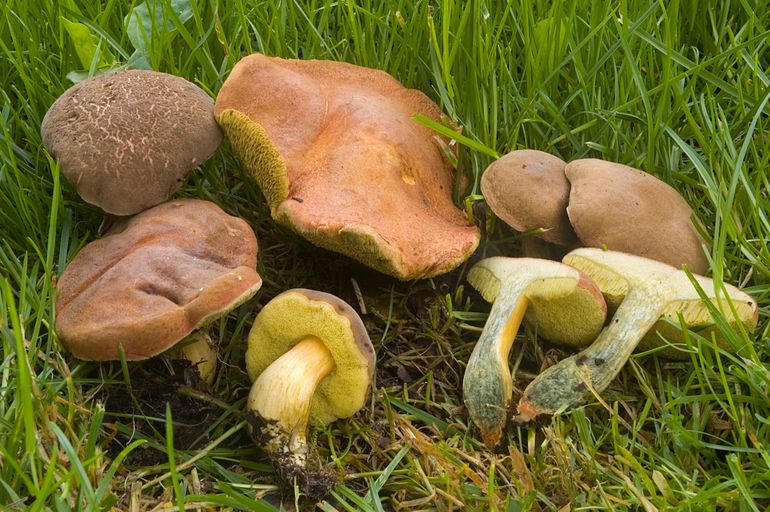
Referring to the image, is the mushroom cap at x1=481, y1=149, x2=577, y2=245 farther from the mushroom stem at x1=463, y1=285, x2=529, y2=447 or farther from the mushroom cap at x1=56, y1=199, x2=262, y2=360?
the mushroom cap at x1=56, y1=199, x2=262, y2=360

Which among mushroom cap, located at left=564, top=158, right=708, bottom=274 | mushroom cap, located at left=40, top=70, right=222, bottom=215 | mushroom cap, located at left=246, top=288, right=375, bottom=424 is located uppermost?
mushroom cap, located at left=40, top=70, right=222, bottom=215

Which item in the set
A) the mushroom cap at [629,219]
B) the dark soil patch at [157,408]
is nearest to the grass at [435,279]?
the dark soil patch at [157,408]

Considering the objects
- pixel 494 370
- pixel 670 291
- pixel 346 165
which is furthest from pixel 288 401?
pixel 670 291

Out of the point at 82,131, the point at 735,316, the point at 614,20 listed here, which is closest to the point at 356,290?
the point at 82,131

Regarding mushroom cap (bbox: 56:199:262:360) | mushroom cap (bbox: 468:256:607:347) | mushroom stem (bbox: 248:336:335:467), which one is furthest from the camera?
mushroom cap (bbox: 468:256:607:347)

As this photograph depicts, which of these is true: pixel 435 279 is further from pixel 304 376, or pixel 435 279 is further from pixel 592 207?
pixel 304 376

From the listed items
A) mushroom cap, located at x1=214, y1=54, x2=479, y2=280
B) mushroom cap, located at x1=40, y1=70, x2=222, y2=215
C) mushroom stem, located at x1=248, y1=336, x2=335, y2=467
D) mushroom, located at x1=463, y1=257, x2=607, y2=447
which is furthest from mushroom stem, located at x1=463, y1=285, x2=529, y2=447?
mushroom cap, located at x1=40, y1=70, x2=222, y2=215
